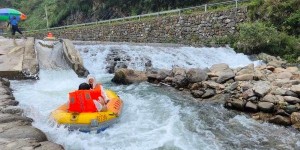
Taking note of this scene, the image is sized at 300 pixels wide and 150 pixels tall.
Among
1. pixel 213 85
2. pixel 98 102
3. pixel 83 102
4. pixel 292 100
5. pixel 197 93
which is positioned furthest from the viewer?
pixel 213 85

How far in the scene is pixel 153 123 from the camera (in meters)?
8.54

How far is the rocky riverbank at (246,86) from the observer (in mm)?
9305

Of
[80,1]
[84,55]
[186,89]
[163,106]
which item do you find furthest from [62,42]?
[80,1]

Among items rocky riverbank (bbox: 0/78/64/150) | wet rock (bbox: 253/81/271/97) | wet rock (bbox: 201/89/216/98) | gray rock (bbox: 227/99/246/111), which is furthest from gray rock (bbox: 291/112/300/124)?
rocky riverbank (bbox: 0/78/64/150)

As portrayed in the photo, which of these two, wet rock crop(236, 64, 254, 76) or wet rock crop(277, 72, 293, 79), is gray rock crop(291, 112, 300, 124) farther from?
wet rock crop(236, 64, 254, 76)

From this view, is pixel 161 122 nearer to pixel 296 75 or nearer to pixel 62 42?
pixel 296 75

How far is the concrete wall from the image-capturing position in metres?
19.2

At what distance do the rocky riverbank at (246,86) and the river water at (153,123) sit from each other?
39 centimetres

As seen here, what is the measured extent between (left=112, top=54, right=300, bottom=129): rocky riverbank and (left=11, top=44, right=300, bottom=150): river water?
39 centimetres

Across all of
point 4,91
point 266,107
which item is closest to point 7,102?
point 4,91

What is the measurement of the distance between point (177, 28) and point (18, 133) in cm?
1572

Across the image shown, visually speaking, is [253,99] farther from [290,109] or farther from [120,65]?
[120,65]

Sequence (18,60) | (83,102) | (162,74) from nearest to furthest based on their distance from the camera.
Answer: (83,102)
(162,74)
(18,60)

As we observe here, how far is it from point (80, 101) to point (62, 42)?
8.79 meters
